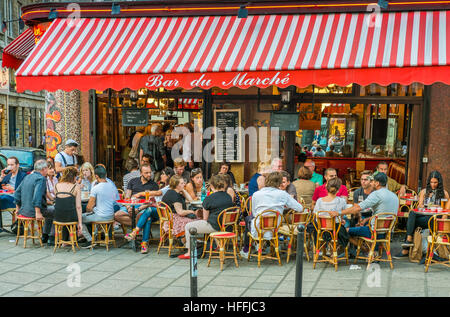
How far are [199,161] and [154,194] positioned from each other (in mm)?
3039

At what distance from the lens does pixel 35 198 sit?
7.82 meters

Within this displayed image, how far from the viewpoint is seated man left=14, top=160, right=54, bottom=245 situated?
25.7 feet

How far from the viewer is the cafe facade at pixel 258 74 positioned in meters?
7.68

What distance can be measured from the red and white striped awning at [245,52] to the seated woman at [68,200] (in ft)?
5.68

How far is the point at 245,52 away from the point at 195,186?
2.56 m

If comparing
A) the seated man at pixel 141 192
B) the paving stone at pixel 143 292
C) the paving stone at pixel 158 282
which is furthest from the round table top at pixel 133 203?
the paving stone at pixel 143 292

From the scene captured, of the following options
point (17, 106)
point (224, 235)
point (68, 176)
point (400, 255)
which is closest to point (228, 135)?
point (68, 176)

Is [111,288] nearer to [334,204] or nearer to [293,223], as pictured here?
[293,223]

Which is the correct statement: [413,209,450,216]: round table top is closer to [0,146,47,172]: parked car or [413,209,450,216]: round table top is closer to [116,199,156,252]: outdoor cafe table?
[116,199,156,252]: outdoor cafe table

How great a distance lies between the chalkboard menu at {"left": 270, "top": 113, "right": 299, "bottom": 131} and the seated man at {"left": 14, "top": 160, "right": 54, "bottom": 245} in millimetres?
4638

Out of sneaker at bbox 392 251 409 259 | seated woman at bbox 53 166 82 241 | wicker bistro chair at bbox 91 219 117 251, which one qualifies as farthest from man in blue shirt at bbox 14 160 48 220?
sneaker at bbox 392 251 409 259
